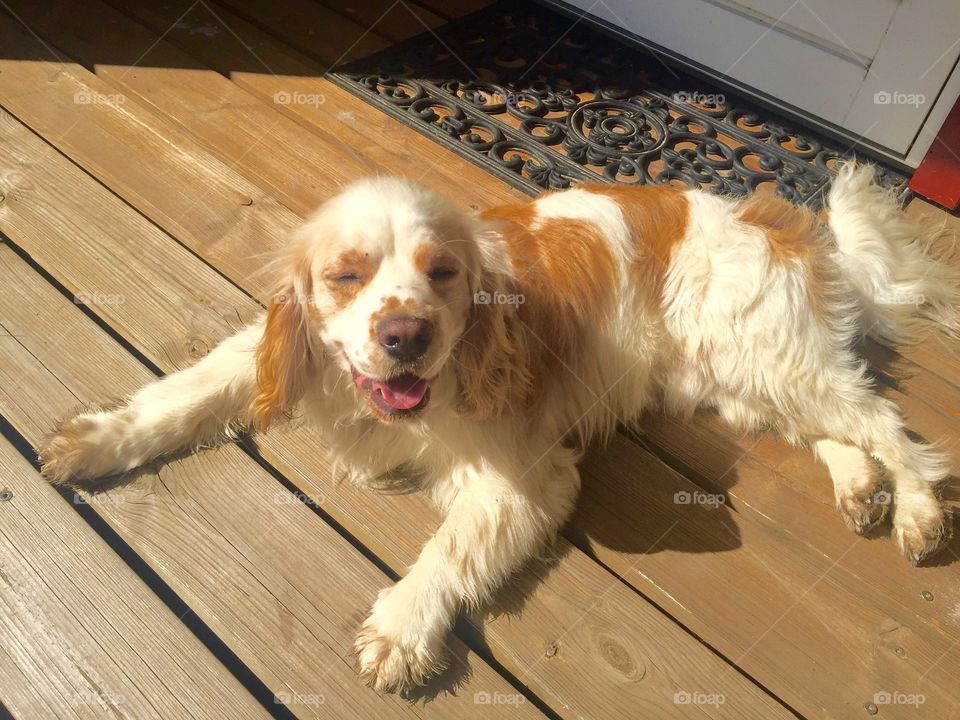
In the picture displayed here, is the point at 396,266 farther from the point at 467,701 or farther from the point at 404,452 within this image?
the point at 467,701

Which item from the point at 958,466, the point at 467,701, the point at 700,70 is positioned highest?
the point at 700,70

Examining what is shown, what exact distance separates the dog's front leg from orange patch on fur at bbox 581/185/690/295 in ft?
2.02

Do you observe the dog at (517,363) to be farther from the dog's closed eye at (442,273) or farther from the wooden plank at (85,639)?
the wooden plank at (85,639)

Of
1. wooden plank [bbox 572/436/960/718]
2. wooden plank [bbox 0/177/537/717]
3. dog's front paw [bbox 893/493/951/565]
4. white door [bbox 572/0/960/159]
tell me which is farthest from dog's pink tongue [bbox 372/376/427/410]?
white door [bbox 572/0/960/159]

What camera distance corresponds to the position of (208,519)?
2.04 meters

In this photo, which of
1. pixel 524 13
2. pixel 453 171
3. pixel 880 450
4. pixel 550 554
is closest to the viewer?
pixel 550 554

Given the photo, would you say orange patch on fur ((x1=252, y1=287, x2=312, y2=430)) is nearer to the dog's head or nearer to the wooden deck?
the dog's head

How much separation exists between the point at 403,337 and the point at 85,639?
1.03 m

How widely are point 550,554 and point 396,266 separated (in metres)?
0.87

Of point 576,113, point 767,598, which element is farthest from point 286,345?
point 576,113

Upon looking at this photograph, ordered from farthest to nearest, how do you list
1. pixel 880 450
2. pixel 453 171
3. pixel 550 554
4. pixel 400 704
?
pixel 453 171 < pixel 880 450 < pixel 550 554 < pixel 400 704

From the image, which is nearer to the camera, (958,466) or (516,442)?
(516,442)

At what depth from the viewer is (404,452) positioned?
2127 millimetres

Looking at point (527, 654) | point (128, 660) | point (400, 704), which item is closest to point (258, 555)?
point (128, 660)
